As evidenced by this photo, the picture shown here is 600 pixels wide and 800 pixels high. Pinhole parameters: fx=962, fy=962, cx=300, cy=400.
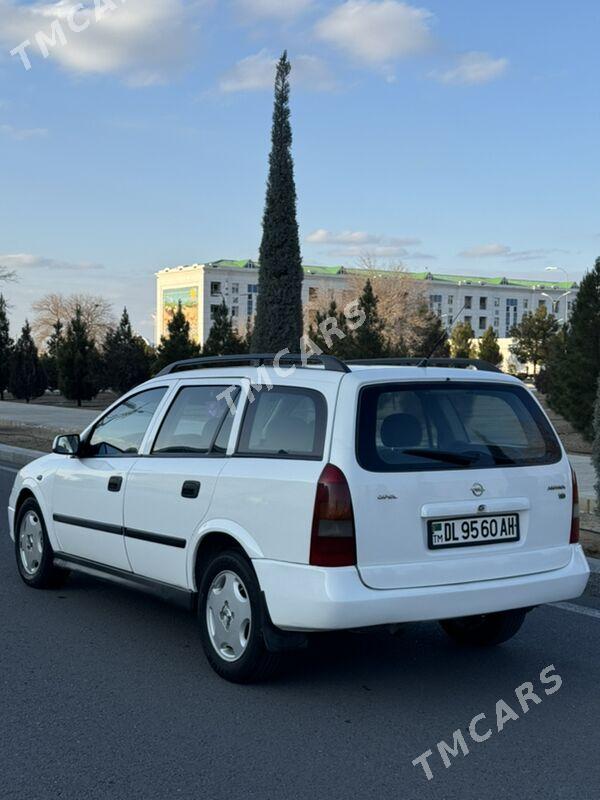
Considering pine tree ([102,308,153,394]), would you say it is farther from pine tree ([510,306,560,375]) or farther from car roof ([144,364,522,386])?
pine tree ([510,306,560,375])

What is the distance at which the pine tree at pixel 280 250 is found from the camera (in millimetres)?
23172

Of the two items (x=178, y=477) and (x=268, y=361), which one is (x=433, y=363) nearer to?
(x=268, y=361)

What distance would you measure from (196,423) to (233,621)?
1.26 metres

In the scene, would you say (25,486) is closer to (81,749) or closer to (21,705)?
(21,705)

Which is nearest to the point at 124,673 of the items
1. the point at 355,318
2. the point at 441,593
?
the point at 441,593

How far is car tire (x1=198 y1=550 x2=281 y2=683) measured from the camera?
487 centimetres

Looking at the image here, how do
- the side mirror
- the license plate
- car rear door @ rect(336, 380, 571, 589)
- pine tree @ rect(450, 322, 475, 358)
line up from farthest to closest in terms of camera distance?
pine tree @ rect(450, 322, 475, 358), the side mirror, the license plate, car rear door @ rect(336, 380, 571, 589)

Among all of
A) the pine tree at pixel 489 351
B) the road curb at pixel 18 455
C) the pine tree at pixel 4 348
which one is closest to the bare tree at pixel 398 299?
the pine tree at pixel 489 351

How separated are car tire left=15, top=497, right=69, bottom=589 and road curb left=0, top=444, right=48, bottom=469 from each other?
9704 mm

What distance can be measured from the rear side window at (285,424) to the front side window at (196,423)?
0.19 m

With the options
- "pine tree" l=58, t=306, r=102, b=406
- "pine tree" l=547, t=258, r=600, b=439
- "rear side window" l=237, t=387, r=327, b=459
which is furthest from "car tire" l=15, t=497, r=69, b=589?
"pine tree" l=58, t=306, r=102, b=406

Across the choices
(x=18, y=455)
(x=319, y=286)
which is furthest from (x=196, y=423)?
(x=319, y=286)

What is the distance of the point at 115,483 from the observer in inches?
238

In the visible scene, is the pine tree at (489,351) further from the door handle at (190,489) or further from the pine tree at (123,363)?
the door handle at (190,489)
